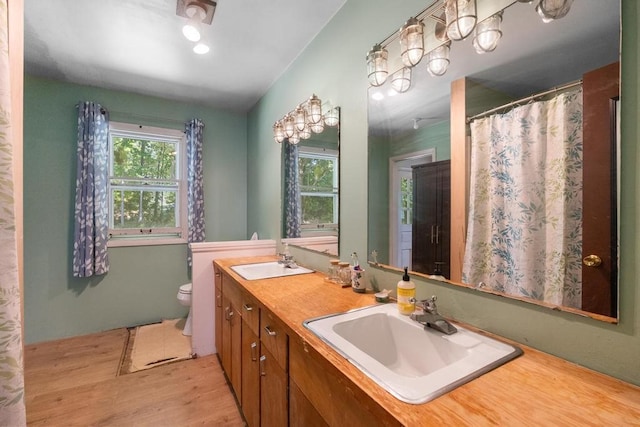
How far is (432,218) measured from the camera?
1.22 meters

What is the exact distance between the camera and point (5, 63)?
650mm

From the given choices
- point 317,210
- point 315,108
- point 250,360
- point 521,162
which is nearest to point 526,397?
point 521,162

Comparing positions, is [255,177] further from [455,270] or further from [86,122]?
[455,270]

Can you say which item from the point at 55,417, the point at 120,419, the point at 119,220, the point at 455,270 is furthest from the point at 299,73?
the point at 55,417

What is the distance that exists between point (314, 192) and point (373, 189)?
26.6 inches

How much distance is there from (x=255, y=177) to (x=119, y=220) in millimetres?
1580

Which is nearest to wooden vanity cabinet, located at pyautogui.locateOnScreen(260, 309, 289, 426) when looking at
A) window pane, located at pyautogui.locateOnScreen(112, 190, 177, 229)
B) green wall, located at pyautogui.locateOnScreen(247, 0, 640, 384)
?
green wall, located at pyautogui.locateOnScreen(247, 0, 640, 384)

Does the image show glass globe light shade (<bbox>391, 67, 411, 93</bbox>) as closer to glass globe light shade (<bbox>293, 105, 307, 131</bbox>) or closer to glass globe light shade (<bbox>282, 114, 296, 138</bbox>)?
glass globe light shade (<bbox>293, 105, 307, 131</bbox>)

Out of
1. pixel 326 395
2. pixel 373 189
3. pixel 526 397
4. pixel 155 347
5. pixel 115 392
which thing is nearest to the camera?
pixel 526 397

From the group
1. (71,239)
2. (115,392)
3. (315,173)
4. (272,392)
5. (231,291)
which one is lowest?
(115,392)

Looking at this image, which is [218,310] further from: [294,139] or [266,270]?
[294,139]

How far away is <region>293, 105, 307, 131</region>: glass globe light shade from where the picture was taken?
202 centimetres

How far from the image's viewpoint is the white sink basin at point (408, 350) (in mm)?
660

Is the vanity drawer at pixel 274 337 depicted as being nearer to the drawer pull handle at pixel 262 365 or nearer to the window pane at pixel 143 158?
the drawer pull handle at pixel 262 365
